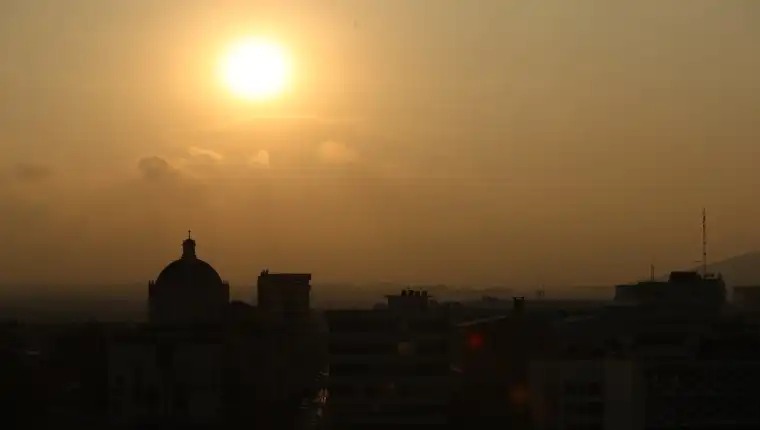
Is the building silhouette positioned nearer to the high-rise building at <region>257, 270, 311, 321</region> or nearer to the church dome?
the church dome

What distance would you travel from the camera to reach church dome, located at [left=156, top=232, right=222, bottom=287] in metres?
57.1

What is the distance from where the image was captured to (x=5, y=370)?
51.1 metres

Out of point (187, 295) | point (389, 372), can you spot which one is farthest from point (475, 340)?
point (187, 295)

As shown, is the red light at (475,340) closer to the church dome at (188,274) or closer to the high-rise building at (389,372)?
the high-rise building at (389,372)

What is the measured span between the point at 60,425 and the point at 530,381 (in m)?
17.9

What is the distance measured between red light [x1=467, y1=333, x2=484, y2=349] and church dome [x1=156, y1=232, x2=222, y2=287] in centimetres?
1513

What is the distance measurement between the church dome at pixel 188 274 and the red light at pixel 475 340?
1513 cm

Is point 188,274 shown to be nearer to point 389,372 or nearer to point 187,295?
point 187,295

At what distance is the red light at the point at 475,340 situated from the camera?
47.2 m

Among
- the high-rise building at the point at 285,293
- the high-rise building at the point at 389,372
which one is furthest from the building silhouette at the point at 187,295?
the high-rise building at the point at 389,372

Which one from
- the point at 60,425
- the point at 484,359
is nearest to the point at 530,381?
the point at 484,359

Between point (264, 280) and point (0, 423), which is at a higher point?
point (264, 280)

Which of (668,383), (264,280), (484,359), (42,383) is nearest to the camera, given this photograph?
Answer: (668,383)

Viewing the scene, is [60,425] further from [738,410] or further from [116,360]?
[738,410]
